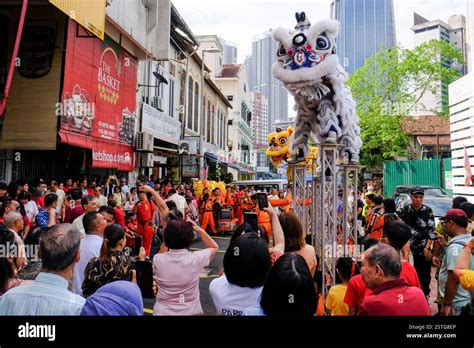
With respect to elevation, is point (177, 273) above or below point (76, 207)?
below

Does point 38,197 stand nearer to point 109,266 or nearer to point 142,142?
point 109,266

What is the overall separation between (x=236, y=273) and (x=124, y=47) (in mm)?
11292

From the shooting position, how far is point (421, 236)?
15.5 feet

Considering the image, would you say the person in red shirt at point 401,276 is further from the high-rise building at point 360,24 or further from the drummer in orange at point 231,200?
the drummer in orange at point 231,200

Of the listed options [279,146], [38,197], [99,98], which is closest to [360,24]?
[279,146]

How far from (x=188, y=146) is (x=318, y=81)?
13.1 meters

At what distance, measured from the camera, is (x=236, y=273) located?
6.74ft

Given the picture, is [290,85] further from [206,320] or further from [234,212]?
[234,212]

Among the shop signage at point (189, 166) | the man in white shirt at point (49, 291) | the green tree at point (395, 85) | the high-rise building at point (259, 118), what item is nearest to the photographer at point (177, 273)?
the man in white shirt at point (49, 291)

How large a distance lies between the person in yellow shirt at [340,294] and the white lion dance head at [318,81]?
7.85ft

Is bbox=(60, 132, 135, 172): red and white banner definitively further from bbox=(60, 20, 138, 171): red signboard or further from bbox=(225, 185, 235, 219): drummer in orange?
bbox=(225, 185, 235, 219): drummer in orange

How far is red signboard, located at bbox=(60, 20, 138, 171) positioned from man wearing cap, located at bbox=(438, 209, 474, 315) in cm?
814

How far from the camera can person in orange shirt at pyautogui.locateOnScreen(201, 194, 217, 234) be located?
38.8ft

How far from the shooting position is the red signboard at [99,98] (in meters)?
8.81
